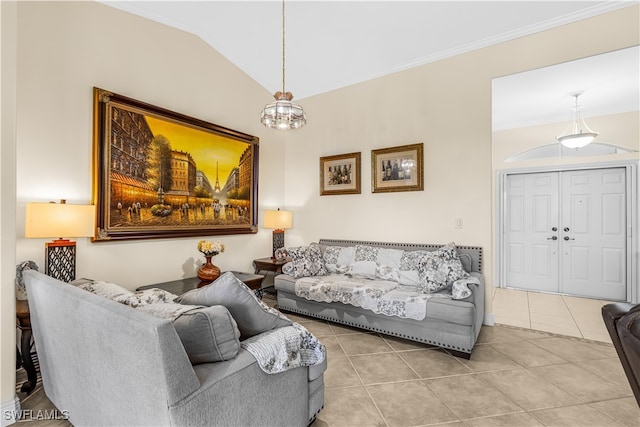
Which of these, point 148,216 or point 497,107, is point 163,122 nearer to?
point 148,216

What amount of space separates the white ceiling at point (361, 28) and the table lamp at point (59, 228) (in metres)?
2.04

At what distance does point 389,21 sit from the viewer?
123 inches

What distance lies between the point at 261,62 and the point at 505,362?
4.33 m

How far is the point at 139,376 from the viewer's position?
1.04 metres

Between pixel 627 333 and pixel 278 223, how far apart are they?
3708 mm

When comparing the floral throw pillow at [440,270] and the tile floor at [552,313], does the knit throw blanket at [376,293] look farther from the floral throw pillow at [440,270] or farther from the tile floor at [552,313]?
the tile floor at [552,313]

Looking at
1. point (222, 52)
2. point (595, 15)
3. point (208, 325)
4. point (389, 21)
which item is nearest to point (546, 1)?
point (595, 15)

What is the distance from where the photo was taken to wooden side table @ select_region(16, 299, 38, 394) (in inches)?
76.6

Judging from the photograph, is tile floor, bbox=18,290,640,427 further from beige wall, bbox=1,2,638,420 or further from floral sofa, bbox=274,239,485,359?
beige wall, bbox=1,2,638,420

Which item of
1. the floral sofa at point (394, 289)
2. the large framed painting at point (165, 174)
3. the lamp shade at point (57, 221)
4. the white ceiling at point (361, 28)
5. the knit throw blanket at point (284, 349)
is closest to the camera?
the knit throw blanket at point (284, 349)

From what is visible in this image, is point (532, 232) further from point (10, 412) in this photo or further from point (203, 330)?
point (10, 412)

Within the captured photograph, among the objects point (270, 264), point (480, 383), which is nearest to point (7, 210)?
point (270, 264)

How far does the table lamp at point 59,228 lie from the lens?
2.07m

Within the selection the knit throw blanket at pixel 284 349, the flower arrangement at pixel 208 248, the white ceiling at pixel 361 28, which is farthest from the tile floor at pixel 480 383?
the white ceiling at pixel 361 28
